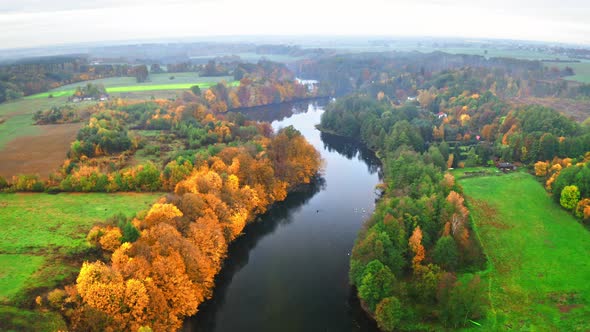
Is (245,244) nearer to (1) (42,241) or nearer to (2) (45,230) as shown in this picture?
(1) (42,241)

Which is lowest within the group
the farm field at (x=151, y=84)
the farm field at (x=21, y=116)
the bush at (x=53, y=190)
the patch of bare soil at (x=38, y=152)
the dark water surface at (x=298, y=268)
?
the dark water surface at (x=298, y=268)

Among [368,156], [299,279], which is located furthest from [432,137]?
[299,279]

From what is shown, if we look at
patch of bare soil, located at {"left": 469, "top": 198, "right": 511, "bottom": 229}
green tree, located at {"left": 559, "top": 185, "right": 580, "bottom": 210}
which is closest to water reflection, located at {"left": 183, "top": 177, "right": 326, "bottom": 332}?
patch of bare soil, located at {"left": 469, "top": 198, "right": 511, "bottom": 229}

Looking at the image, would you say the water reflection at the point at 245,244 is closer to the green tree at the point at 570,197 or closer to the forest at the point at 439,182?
the forest at the point at 439,182

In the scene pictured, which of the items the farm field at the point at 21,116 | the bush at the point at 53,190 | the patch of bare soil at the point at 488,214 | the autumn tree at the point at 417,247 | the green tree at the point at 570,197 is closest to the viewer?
the autumn tree at the point at 417,247

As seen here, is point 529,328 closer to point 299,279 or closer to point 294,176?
point 299,279

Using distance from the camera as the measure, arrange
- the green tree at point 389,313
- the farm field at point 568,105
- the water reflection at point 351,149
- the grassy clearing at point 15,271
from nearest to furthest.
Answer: the grassy clearing at point 15,271, the green tree at point 389,313, the water reflection at point 351,149, the farm field at point 568,105

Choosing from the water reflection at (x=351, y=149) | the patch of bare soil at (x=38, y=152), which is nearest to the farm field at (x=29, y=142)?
the patch of bare soil at (x=38, y=152)
